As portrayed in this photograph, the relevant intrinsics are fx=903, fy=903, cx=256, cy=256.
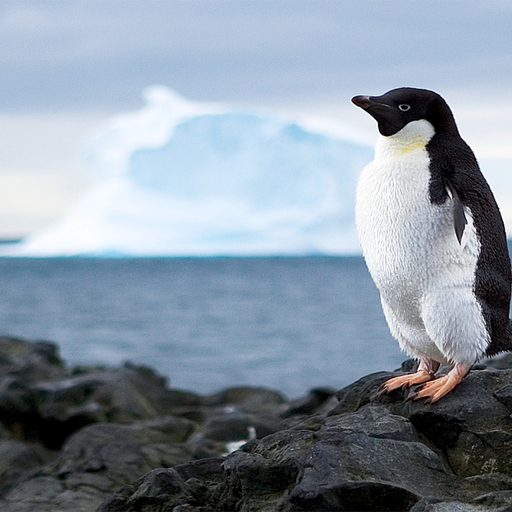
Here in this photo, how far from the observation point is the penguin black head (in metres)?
3.67

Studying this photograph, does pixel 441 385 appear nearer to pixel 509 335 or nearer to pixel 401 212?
pixel 509 335

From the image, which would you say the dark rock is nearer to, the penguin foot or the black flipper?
the penguin foot

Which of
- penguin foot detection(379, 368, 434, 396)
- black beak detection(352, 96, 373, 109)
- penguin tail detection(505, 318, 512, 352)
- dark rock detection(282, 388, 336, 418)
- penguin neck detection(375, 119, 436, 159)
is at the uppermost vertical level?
black beak detection(352, 96, 373, 109)

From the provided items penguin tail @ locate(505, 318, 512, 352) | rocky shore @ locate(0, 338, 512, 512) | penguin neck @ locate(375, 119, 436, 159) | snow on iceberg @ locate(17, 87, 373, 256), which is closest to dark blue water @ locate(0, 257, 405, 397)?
snow on iceberg @ locate(17, 87, 373, 256)

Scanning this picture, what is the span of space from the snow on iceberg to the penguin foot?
3368 cm

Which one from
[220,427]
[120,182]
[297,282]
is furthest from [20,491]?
[297,282]

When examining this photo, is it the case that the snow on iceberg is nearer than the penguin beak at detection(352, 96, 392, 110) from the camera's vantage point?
No

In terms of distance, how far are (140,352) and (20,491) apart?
19.4 m

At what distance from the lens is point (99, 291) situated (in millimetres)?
52594

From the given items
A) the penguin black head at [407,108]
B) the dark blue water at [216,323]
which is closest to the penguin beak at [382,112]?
the penguin black head at [407,108]

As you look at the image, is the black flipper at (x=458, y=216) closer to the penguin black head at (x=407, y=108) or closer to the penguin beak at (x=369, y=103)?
the penguin black head at (x=407, y=108)

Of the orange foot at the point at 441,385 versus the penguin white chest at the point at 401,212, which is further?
the penguin white chest at the point at 401,212

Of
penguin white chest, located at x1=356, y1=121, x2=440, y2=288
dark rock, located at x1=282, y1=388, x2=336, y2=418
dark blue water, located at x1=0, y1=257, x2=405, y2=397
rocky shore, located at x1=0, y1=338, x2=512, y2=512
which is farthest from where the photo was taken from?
dark blue water, located at x1=0, y1=257, x2=405, y2=397

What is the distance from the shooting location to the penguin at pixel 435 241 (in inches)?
140
